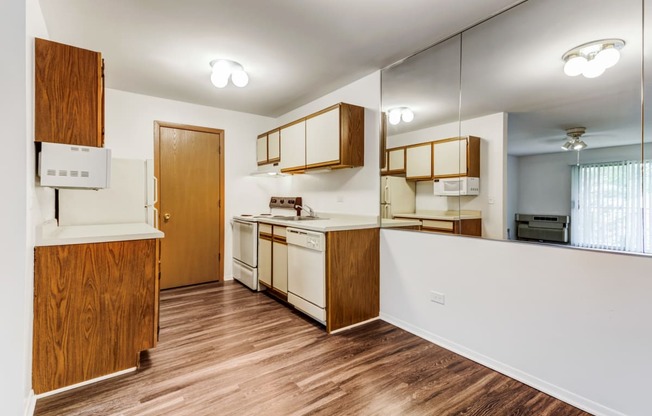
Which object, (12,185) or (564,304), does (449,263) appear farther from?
(12,185)

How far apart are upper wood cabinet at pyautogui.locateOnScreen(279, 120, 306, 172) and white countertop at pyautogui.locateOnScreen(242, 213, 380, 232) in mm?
709

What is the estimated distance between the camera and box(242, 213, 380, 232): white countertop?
2679mm

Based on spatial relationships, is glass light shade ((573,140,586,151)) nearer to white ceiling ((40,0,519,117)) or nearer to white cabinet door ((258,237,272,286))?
white ceiling ((40,0,519,117))

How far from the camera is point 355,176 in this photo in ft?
10.9

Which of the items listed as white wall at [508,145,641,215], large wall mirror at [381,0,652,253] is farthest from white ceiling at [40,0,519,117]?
white wall at [508,145,641,215]

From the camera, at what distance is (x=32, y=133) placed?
1683 millimetres

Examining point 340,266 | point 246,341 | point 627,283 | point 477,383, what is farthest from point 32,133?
point 627,283

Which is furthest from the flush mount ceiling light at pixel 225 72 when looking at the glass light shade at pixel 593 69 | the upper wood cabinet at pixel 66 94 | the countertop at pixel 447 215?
the glass light shade at pixel 593 69

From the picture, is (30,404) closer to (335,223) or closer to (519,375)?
(335,223)

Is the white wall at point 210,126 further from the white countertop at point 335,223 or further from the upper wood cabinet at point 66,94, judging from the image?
the upper wood cabinet at point 66,94

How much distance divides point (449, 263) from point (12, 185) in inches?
108

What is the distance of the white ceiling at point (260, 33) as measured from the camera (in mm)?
2014

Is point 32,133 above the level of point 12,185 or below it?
above

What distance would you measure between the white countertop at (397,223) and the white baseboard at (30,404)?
2.69m
